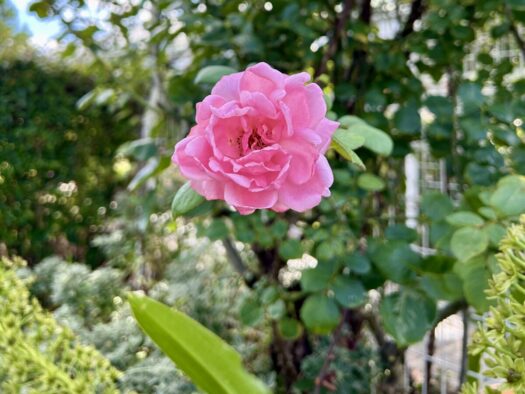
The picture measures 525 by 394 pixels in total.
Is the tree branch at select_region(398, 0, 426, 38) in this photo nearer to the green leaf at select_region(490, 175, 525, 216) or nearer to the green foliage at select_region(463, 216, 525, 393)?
the green leaf at select_region(490, 175, 525, 216)

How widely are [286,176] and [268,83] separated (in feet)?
0.23

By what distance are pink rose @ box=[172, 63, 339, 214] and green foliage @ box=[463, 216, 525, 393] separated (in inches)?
8.5

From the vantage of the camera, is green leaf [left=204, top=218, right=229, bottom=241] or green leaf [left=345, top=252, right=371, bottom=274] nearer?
green leaf [left=345, top=252, right=371, bottom=274]

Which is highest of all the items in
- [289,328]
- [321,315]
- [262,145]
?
[262,145]

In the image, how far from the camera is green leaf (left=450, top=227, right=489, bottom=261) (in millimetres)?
647

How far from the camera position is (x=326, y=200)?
93 centimetres

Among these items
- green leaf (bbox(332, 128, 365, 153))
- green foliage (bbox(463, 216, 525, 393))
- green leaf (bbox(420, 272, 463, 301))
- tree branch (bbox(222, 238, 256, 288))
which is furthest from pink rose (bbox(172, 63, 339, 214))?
tree branch (bbox(222, 238, 256, 288))

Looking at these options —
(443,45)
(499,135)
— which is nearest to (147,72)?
(443,45)

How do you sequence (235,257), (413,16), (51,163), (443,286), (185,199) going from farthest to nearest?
(51,163)
(235,257)
(413,16)
(443,286)
(185,199)

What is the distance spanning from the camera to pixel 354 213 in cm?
100

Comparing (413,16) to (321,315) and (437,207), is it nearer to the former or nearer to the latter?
(437,207)

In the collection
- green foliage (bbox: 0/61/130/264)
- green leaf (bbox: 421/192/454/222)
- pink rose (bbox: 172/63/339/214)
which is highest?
pink rose (bbox: 172/63/339/214)

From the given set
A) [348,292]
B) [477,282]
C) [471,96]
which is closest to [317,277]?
[348,292]

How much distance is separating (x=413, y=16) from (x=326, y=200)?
48 centimetres
